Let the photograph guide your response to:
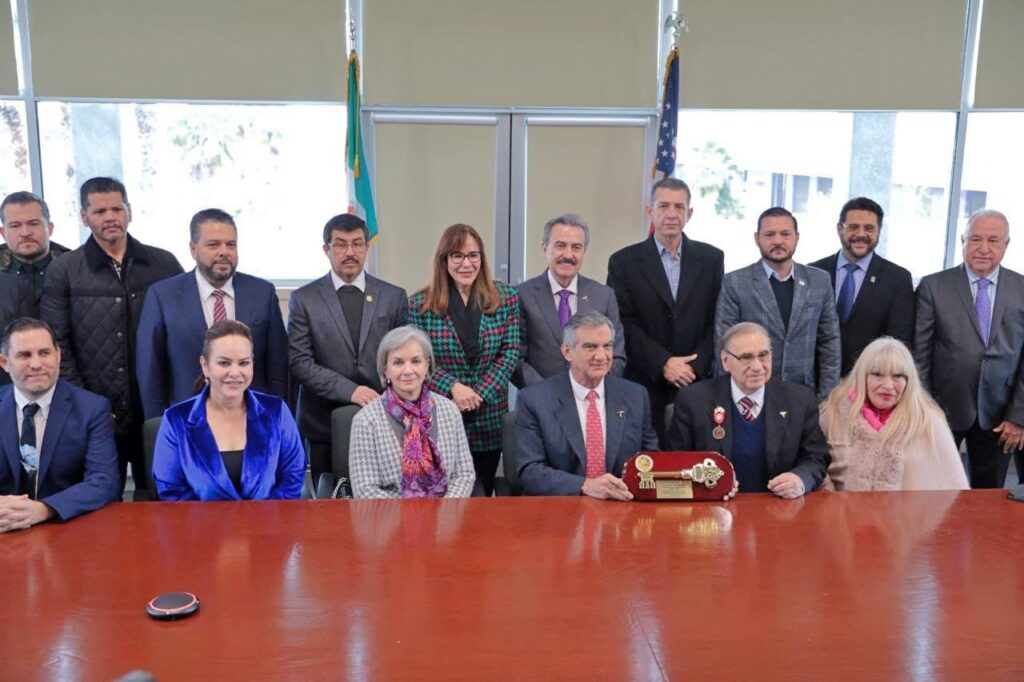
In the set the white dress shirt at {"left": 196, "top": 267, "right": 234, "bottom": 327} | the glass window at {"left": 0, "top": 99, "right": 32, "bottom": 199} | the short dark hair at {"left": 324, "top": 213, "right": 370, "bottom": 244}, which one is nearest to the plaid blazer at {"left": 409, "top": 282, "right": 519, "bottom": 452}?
the short dark hair at {"left": 324, "top": 213, "right": 370, "bottom": 244}

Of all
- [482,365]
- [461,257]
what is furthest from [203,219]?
[482,365]

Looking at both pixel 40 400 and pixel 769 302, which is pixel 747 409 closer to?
pixel 769 302

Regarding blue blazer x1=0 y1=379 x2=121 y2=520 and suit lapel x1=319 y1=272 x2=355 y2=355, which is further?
suit lapel x1=319 y1=272 x2=355 y2=355

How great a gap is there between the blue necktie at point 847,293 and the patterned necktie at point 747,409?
135 centimetres

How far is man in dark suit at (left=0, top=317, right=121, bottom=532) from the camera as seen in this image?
2836 millimetres

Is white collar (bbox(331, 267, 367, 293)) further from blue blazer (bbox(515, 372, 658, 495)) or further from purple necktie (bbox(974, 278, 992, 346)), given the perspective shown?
purple necktie (bbox(974, 278, 992, 346))

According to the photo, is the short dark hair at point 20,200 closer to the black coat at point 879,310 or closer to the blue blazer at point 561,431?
the blue blazer at point 561,431

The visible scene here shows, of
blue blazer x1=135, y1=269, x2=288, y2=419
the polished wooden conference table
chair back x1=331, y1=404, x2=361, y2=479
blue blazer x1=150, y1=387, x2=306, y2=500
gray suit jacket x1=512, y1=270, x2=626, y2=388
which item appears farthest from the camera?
gray suit jacket x1=512, y1=270, x2=626, y2=388

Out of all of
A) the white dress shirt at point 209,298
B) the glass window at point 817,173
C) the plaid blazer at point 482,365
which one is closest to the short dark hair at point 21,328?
the white dress shirt at point 209,298

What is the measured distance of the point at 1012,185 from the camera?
6.35 m

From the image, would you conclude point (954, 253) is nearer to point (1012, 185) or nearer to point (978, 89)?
point (1012, 185)

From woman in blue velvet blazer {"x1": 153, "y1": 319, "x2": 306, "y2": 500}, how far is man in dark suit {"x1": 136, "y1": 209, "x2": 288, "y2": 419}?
0.66m

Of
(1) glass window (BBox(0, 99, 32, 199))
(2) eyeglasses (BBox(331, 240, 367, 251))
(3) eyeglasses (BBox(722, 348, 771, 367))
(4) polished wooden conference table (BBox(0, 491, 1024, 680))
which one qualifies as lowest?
(4) polished wooden conference table (BBox(0, 491, 1024, 680))

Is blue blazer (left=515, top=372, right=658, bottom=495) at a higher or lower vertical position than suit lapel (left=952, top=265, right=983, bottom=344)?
lower
